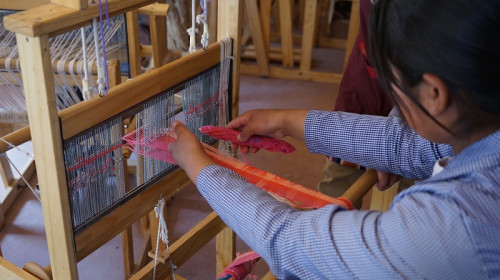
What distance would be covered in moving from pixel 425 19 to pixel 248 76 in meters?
3.45

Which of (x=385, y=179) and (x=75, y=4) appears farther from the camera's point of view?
(x=385, y=179)

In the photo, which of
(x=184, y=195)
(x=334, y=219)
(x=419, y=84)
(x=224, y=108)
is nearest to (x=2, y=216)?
(x=184, y=195)

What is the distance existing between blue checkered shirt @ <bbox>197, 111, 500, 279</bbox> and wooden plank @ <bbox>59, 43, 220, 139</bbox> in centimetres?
19

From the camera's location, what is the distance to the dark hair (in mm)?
647

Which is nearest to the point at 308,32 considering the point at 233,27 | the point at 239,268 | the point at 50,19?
the point at 233,27

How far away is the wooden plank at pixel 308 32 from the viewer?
12.3 feet

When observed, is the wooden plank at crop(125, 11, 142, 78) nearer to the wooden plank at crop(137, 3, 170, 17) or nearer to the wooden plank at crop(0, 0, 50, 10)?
the wooden plank at crop(137, 3, 170, 17)

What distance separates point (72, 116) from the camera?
86 cm

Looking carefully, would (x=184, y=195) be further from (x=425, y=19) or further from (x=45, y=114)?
(x=425, y=19)

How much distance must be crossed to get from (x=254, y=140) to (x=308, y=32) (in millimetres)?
2766

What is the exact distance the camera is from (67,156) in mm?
884

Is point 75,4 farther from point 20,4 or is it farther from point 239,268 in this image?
point 20,4

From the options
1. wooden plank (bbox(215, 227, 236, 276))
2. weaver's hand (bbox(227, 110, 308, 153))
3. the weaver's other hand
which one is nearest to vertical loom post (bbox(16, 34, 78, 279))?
weaver's hand (bbox(227, 110, 308, 153))

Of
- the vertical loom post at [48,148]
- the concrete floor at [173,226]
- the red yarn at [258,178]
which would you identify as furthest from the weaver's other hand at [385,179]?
the concrete floor at [173,226]
